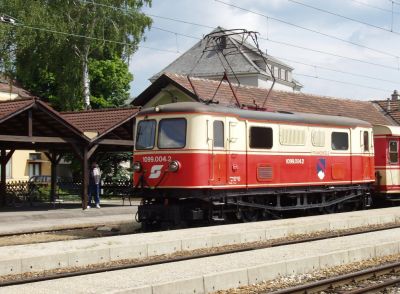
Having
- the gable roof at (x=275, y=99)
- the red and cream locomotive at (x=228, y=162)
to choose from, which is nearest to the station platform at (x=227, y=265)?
the red and cream locomotive at (x=228, y=162)

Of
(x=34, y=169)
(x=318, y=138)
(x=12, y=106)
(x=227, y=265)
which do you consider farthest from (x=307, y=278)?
(x=34, y=169)

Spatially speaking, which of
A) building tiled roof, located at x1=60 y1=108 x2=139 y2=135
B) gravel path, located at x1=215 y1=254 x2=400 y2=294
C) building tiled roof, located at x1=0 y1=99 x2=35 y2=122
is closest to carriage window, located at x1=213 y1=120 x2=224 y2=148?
gravel path, located at x1=215 y1=254 x2=400 y2=294

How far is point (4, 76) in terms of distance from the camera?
4025cm

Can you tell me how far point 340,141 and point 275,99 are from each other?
602 inches

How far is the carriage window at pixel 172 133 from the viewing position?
16.0 metres

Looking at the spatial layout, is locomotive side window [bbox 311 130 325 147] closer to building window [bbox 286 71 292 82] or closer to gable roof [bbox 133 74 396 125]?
gable roof [bbox 133 74 396 125]

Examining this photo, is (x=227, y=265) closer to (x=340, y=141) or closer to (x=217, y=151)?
(x=217, y=151)

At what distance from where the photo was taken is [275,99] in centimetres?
3559

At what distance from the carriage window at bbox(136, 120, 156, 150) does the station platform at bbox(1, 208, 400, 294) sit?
2.91 meters

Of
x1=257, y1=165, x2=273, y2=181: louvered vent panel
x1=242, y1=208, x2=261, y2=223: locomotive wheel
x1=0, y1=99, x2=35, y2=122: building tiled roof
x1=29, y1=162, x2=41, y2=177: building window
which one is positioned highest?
x1=0, y1=99, x2=35, y2=122: building tiled roof

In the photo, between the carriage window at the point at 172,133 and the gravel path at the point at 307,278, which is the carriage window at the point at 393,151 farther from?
the gravel path at the point at 307,278

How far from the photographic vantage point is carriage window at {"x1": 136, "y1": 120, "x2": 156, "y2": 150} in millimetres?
16672

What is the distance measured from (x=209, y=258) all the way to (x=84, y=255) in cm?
227

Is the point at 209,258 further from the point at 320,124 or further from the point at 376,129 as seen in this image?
the point at 376,129
